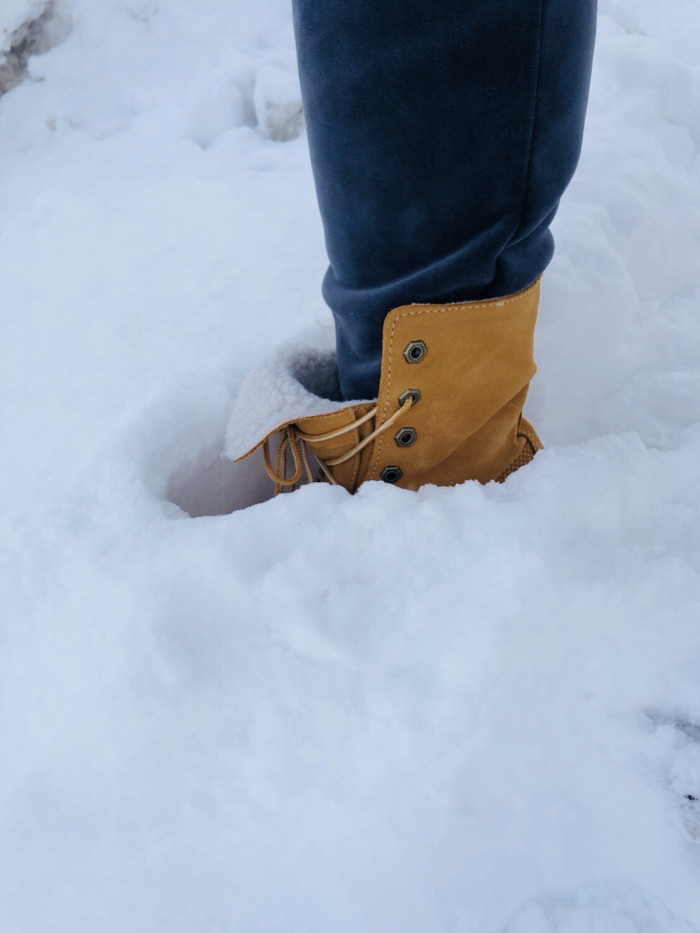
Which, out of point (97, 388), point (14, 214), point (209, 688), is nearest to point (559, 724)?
point (209, 688)

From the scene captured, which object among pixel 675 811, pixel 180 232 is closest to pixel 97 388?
pixel 180 232

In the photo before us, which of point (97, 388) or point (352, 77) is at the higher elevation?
point (352, 77)

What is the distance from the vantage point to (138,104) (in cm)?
154

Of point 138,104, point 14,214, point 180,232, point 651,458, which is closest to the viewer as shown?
point 651,458

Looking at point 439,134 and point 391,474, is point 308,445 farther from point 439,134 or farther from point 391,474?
point 439,134

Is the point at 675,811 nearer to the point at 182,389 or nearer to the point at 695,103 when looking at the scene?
the point at 182,389

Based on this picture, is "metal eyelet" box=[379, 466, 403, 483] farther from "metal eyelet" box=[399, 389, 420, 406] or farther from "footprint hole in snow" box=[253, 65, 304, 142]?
"footprint hole in snow" box=[253, 65, 304, 142]

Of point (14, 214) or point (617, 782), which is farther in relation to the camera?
point (14, 214)

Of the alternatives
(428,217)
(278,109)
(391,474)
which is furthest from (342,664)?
(278,109)

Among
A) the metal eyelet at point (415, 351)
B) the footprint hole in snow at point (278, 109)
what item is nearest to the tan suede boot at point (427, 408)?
the metal eyelet at point (415, 351)

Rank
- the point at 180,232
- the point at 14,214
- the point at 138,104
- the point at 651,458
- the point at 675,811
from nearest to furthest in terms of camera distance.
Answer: the point at 675,811, the point at 651,458, the point at 180,232, the point at 14,214, the point at 138,104

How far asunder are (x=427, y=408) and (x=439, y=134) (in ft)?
0.75

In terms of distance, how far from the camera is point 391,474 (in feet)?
2.19

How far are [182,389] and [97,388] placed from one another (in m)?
0.12
